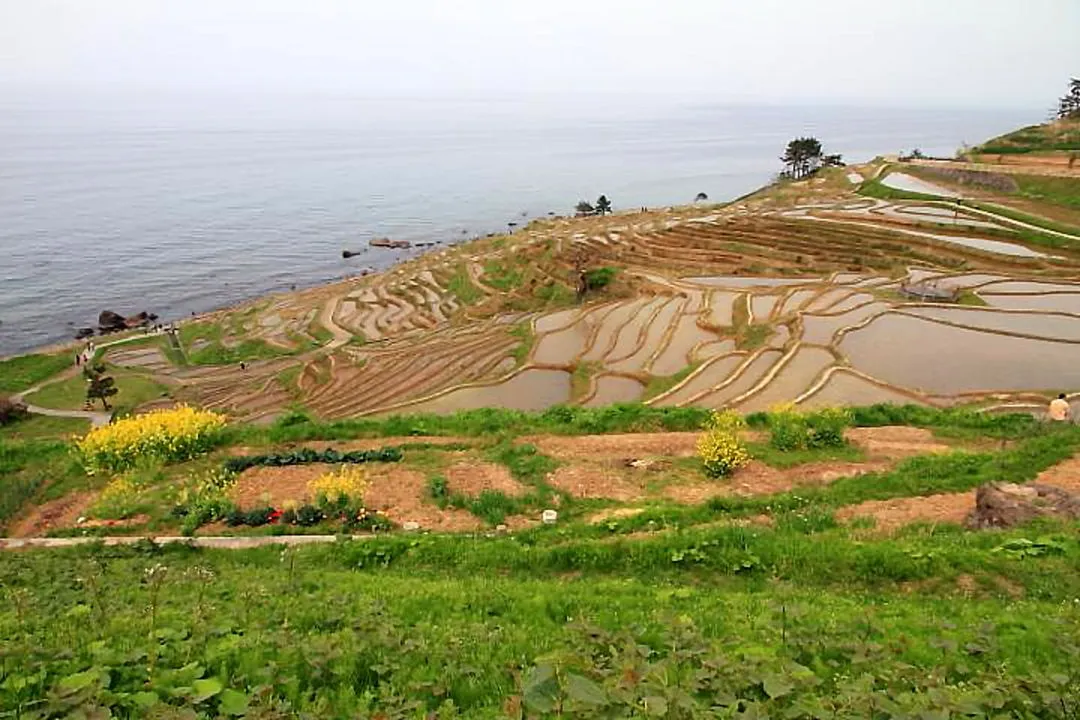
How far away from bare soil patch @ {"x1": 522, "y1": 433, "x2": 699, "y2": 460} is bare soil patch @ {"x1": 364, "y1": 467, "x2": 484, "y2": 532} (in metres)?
3.13

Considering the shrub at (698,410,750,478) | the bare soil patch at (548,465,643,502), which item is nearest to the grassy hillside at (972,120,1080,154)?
the shrub at (698,410,750,478)

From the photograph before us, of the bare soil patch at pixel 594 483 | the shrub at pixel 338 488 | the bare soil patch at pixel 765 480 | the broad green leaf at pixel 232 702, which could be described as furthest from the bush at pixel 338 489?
the broad green leaf at pixel 232 702

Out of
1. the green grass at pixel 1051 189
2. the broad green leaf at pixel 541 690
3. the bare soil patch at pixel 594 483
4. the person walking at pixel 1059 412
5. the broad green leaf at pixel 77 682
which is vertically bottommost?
the bare soil patch at pixel 594 483

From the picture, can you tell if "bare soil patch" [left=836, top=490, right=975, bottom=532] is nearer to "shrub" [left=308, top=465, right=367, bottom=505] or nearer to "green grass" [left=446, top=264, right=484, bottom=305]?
"shrub" [left=308, top=465, right=367, bottom=505]

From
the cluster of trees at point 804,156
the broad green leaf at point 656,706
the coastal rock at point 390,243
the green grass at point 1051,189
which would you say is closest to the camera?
the broad green leaf at point 656,706

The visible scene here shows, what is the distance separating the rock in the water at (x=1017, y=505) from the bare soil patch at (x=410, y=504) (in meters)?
8.12

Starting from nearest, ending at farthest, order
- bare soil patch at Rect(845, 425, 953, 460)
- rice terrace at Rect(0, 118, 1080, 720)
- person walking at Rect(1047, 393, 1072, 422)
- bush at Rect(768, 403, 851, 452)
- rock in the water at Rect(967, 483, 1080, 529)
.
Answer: rice terrace at Rect(0, 118, 1080, 720)
rock in the water at Rect(967, 483, 1080, 529)
bare soil patch at Rect(845, 425, 953, 460)
bush at Rect(768, 403, 851, 452)
person walking at Rect(1047, 393, 1072, 422)

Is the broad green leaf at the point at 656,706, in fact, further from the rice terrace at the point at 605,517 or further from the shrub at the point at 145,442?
the shrub at the point at 145,442

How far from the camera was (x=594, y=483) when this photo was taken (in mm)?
13852

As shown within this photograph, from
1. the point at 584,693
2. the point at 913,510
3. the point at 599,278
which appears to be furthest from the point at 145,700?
the point at 599,278

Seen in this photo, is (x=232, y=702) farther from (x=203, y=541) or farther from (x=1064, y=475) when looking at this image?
(x=1064, y=475)

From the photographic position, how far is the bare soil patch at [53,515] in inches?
523

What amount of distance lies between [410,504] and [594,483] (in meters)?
3.70

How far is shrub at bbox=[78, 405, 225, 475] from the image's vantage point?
15703 millimetres
